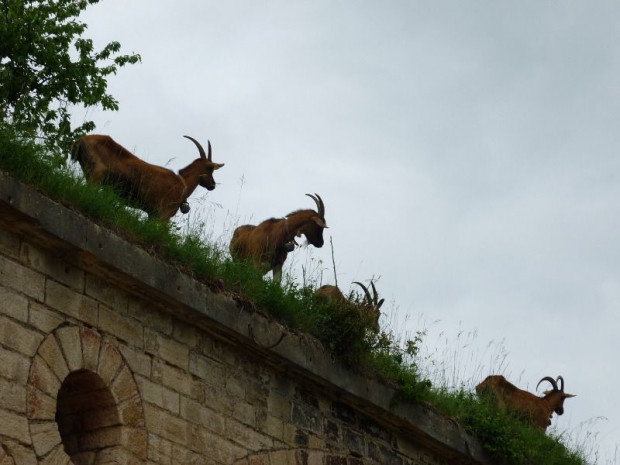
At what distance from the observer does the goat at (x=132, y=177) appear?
1208 cm

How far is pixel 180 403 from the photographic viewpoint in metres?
11.1

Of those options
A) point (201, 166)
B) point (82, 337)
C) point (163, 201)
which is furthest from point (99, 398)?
point (201, 166)

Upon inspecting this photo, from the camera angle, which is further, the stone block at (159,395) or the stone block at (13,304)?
the stone block at (159,395)

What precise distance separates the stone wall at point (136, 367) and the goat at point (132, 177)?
126 cm

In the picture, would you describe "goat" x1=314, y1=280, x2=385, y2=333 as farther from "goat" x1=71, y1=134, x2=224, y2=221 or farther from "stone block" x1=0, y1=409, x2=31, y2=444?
"stone block" x1=0, y1=409, x2=31, y2=444

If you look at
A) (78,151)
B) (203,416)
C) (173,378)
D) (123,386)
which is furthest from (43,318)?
(78,151)

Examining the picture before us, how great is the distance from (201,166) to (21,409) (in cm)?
426

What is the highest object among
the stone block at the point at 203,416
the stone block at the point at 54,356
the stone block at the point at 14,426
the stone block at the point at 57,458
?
the stone block at the point at 203,416

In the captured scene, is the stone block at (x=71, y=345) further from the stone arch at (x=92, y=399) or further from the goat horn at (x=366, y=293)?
the goat horn at (x=366, y=293)

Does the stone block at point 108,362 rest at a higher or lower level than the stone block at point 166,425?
higher

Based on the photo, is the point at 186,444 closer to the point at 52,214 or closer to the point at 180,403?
the point at 180,403

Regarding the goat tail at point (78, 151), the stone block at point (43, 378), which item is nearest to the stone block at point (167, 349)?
the stone block at point (43, 378)

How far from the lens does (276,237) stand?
14.3m

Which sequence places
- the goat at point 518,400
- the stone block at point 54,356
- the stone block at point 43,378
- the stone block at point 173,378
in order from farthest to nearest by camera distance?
the goat at point 518,400, the stone block at point 173,378, the stone block at point 54,356, the stone block at point 43,378
